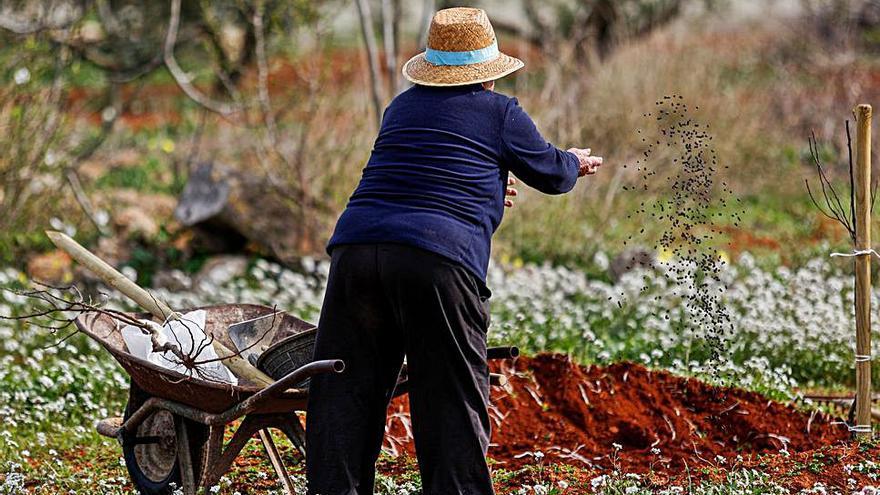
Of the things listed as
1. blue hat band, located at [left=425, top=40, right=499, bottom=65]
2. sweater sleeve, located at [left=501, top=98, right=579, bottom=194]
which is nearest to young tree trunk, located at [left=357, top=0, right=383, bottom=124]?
blue hat band, located at [left=425, top=40, right=499, bottom=65]

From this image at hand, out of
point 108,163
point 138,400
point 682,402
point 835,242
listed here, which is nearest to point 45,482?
point 138,400

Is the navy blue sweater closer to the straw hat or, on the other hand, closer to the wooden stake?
the straw hat

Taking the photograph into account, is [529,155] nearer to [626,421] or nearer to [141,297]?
[141,297]

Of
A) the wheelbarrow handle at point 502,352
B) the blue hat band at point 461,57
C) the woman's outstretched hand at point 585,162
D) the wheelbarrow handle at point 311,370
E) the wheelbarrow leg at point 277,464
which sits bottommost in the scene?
the wheelbarrow leg at point 277,464

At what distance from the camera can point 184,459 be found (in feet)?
14.1

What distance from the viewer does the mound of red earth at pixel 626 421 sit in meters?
5.17

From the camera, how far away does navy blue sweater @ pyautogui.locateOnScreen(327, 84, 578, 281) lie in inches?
155

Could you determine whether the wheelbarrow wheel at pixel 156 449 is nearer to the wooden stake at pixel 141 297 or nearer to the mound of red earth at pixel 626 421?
the wooden stake at pixel 141 297

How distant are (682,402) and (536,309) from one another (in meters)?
1.84

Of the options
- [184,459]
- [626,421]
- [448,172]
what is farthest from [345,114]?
[448,172]

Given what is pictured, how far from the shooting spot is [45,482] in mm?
5004

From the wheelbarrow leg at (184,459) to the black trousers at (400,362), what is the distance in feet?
1.55

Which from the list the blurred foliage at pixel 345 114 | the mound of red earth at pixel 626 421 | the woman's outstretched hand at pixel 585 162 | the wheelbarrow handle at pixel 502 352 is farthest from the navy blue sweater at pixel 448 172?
the blurred foliage at pixel 345 114

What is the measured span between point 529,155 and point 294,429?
1.46m
